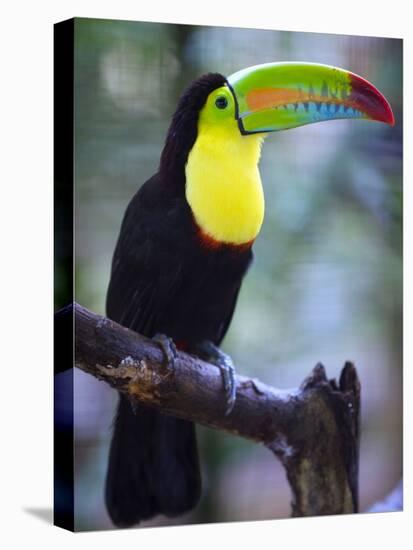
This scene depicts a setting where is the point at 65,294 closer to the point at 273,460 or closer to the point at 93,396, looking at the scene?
the point at 93,396

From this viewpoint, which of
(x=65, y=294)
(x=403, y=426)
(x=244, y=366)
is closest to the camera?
(x=65, y=294)

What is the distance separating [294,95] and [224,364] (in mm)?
1081

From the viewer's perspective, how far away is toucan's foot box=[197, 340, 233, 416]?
494 cm

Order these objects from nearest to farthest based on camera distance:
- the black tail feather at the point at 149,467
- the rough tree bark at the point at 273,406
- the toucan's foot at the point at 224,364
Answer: the rough tree bark at the point at 273,406 < the black tail feather at the point at 149,467 < the toucan's foot at the point at 224,364

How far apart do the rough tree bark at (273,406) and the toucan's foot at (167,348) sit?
0.06 feet

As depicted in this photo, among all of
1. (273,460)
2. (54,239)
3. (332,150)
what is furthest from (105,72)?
(273,460)

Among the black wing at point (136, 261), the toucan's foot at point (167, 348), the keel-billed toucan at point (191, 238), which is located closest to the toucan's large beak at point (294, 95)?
the keel-billed toucan at point (191, 238)

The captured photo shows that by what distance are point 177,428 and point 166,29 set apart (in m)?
1.53

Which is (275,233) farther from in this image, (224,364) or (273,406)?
(273,406)

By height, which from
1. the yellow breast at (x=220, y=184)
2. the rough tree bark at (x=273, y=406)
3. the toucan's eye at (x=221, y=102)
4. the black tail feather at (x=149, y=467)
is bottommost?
the black tail feather at (x=149, y=467)

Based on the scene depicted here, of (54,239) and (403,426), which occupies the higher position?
(54,239)

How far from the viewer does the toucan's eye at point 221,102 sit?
188 inches

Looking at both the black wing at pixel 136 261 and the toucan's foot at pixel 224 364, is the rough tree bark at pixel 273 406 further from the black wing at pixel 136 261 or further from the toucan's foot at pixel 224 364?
the black wing at pixel 136 261

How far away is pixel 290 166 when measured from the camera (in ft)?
16.6
